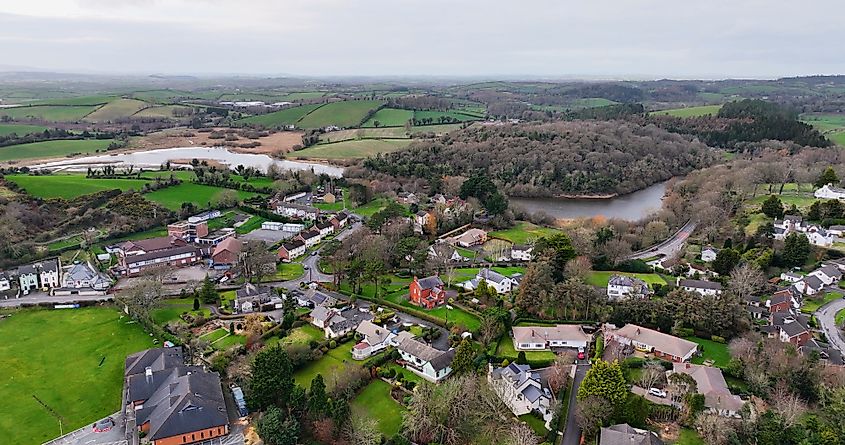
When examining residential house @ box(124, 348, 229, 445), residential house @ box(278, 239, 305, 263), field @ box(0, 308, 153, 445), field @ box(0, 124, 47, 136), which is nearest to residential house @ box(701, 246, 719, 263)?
residential house @ box(278, 239, 305, 263)

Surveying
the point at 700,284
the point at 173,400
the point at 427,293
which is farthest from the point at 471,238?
the point at 173,400

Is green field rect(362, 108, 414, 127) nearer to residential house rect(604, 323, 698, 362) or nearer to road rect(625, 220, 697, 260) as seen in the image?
road rect(625, 220, 697, 260)

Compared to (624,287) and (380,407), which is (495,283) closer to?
(624,287)

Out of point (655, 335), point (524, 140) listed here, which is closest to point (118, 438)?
point (655, 335)

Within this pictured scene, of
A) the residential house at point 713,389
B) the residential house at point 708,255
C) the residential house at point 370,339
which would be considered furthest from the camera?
the residential house at point 708,255

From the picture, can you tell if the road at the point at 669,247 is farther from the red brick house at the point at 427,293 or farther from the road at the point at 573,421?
the road at the point at 573,421

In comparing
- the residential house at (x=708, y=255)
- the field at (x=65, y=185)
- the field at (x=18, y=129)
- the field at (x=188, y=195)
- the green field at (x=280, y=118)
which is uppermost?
the green field at (x=280, y=118)

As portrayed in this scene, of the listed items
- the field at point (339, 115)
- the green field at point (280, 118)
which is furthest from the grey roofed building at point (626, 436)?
the green field at point (280, 118)
